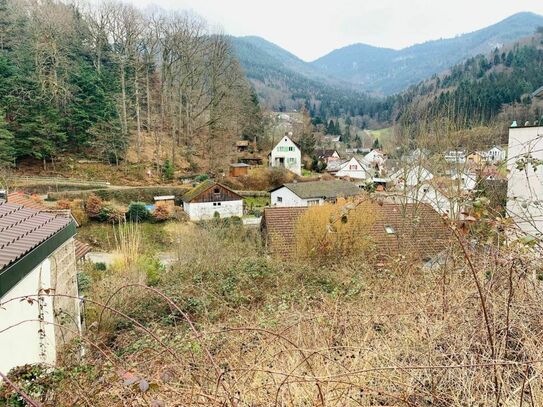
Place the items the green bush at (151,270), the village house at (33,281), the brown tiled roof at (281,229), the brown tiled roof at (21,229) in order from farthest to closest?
the brown tiled roof at (281,229), the green bush at (151,270), the brown tiled roof at (21,229), the village house at (33,281)

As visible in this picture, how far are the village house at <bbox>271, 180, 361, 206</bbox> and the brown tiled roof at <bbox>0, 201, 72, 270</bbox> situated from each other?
81.4 ft

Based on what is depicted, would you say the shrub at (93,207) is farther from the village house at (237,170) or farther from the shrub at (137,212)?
the village house at (237,170)

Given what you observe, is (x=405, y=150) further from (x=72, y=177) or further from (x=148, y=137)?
(x=148, y=137)

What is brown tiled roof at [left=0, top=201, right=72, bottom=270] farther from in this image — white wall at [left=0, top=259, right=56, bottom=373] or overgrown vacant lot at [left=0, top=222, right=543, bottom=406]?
overgrown vacant lot at [left=0, top=222, right=543, bottom=406]

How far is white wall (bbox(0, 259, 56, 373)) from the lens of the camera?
3.29 meters

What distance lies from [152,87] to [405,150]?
1314 inches

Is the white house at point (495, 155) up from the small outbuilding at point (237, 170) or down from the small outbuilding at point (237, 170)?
up

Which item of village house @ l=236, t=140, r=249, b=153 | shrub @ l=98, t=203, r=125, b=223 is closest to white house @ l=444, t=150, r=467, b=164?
shrub @ l=98, t=203, r=125, b=223

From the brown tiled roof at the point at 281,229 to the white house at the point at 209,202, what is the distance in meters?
11.0

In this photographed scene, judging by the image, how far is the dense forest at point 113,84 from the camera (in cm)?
2883

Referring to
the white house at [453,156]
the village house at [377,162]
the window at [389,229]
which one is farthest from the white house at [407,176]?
the window at [389,229]

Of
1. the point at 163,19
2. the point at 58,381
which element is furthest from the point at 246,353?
the point at 163,19

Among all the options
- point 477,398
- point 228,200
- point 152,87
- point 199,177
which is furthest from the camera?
point 152,87

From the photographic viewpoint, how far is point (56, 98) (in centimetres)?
3028
